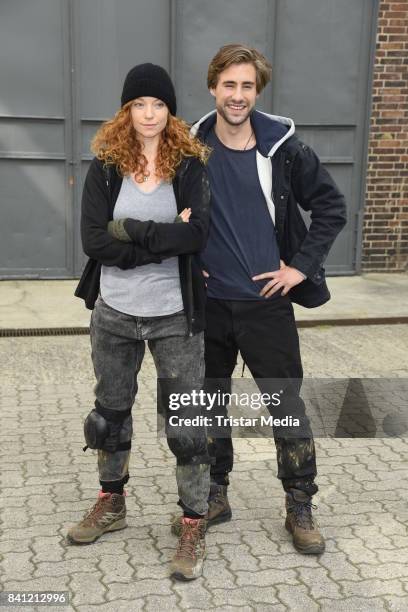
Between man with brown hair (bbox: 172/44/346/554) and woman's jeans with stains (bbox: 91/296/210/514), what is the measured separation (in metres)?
0.29

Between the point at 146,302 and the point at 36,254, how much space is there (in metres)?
6.18

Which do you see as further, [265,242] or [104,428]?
[265,242]

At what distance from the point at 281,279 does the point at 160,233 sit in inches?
25.0

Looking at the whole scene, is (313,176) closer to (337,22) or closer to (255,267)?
(255,267)

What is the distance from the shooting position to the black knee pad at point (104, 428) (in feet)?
11.1

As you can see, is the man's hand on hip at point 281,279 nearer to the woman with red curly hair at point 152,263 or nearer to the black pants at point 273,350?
the black pants at point 273,350

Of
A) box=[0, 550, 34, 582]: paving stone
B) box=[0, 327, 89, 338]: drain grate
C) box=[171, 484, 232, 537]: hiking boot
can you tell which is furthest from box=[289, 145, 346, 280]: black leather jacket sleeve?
box=[0, 327, 89, 338]: drain grate

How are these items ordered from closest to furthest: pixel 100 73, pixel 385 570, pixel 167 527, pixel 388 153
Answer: pixel 385 570 → pixel 167 527 → pixel 100 73 → pixel 388 153

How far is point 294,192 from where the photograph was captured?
3496 millimetres

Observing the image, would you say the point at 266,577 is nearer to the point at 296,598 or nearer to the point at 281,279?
the point at 296,598

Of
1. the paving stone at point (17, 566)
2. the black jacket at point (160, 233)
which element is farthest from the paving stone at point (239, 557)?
the black jacket at point (160, 233)

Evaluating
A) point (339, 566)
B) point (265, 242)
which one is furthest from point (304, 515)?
point (265, 242)

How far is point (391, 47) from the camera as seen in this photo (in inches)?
367

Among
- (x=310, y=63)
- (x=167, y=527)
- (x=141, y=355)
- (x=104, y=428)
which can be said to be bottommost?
(x=167, y=527)
